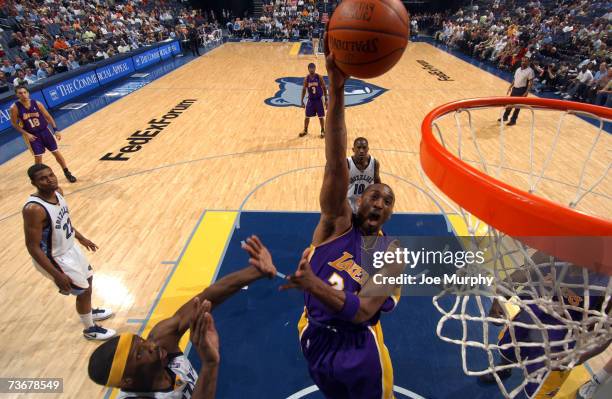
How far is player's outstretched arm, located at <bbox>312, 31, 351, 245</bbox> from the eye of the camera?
1.79 meters

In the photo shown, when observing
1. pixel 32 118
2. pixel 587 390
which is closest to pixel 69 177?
pixel 32 118

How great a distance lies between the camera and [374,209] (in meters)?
2.10

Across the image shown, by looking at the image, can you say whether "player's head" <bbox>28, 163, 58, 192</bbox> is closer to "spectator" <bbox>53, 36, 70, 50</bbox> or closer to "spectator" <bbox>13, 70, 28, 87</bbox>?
"spectator" <bbox>13, 70, 28, 87</bbox>

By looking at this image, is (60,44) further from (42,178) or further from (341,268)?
(341,268)

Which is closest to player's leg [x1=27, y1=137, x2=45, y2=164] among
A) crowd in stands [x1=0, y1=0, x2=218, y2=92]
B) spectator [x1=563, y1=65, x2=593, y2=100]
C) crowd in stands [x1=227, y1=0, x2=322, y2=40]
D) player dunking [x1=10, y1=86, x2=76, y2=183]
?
player dunking [x1=10, y1=86, x2=76, y2=183]

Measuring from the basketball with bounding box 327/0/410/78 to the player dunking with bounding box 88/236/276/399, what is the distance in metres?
1.08

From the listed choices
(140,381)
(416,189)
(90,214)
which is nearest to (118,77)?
(90,214)

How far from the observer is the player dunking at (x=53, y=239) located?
287 centimetres

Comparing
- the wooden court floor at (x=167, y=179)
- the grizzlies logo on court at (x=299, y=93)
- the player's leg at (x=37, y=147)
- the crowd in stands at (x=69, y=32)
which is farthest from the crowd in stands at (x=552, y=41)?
the crowd in stands at (x=69, y=32)

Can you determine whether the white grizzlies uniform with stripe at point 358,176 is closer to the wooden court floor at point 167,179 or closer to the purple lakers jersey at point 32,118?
the wooden court floor at point 167,179

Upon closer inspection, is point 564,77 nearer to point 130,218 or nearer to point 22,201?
point 130,218

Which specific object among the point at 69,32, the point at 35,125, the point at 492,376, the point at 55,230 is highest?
the point at 69,32

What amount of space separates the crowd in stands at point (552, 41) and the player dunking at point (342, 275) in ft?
26.6

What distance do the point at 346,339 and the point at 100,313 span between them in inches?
113
